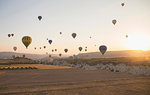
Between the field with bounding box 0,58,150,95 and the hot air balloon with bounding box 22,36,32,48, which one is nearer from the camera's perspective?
the field with bounding box 0,58,150,95

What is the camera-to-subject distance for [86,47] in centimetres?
15750

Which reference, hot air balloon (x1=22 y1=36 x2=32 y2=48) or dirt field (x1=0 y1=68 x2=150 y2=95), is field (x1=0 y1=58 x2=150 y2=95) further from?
hot air balloon (x1=22 y1=36 x2=32 y2=48)

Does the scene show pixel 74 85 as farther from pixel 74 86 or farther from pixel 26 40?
pixel 26 40

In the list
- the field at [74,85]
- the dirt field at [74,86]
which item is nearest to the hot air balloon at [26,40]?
the field at [74,85]

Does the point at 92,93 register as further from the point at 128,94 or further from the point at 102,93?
the point at 128,94

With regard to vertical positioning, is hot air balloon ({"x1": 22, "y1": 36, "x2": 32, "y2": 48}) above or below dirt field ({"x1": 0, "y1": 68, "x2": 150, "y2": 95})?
above

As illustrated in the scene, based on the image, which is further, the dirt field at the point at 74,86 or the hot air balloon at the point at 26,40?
the hot air balloon at the point at 26,40

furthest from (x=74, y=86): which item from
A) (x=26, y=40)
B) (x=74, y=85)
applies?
(x=26, y=40)

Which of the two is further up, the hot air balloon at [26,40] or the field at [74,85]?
the hot air balloon at [26,40]

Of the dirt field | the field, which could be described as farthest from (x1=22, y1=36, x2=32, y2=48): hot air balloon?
the dirt field

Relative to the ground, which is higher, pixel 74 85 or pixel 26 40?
pixel 26 40

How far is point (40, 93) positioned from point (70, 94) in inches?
70.8

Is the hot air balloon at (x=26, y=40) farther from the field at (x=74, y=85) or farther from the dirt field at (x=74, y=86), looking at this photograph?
the dirt field at (x=74, y=86)

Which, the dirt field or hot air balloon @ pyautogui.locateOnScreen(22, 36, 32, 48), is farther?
hot air balloon @ pyautogui.locateOnScreen(22, 36, 32, 48)
